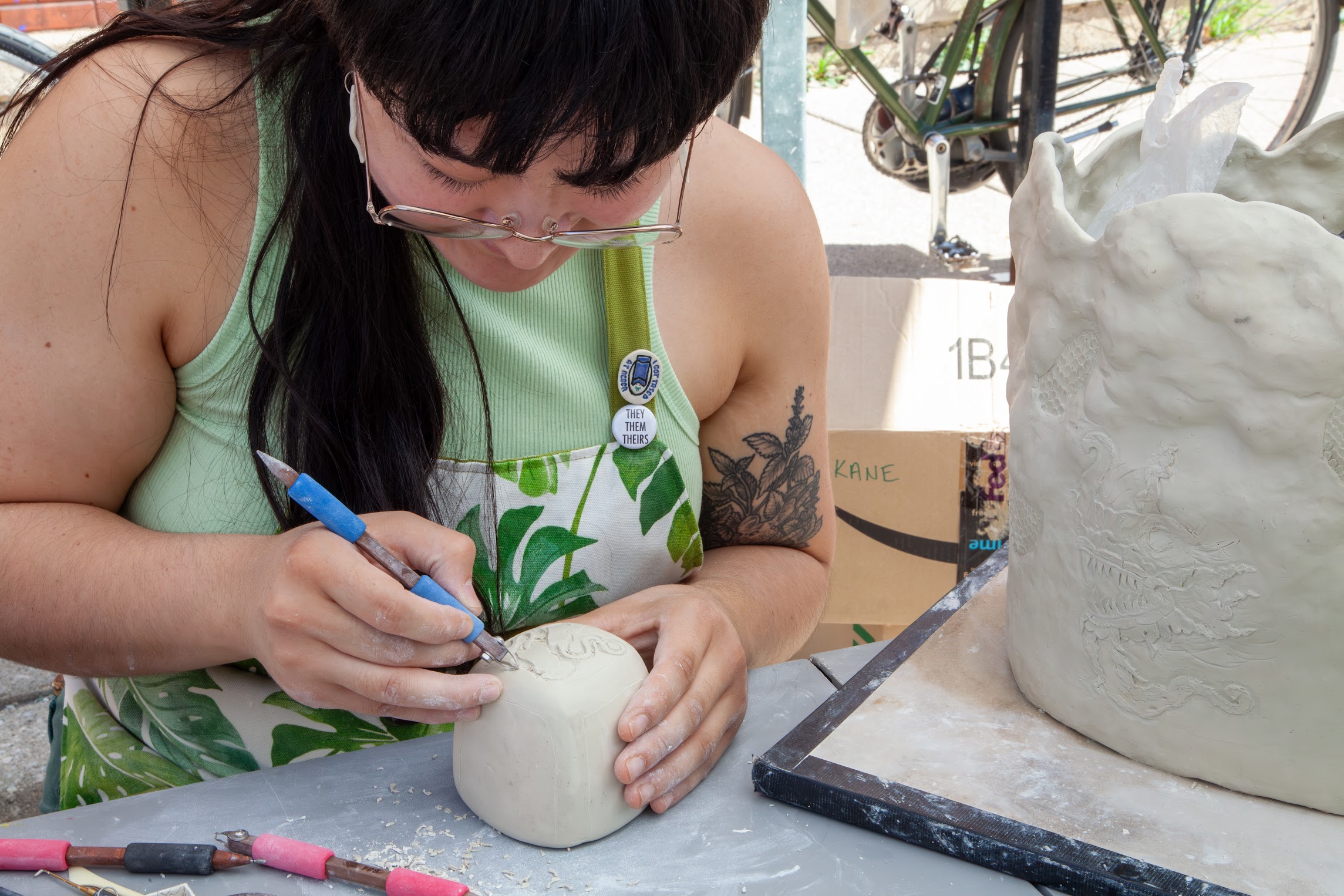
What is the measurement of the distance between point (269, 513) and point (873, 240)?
4394 mm

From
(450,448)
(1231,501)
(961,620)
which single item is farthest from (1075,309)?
(450,448)

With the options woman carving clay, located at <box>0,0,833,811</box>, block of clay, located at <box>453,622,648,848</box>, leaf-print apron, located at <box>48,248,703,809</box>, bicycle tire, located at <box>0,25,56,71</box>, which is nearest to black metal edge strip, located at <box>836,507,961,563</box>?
woman carving clay, located at <box>0,0,833,811</box>

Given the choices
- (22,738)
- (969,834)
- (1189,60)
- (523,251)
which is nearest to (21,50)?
(22,738)

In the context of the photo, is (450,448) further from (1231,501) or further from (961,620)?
(1231,501)

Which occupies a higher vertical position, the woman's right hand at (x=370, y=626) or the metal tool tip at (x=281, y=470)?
the metal tool tip at (x=281, y=470)

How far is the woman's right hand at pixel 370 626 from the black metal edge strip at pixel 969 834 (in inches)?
12.6

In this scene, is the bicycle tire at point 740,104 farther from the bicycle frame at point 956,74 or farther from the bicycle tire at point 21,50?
the bicycle tire at point 21,50

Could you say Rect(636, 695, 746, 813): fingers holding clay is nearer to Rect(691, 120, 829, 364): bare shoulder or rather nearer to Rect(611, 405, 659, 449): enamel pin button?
Rect(611, 405, 659, 449): enamel pin button

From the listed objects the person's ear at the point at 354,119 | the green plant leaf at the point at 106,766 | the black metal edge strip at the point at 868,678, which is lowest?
the green plant leaf at the point at 106,766

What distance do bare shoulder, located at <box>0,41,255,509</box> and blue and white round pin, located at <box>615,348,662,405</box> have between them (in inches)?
18.2

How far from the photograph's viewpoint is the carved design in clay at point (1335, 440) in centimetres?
88

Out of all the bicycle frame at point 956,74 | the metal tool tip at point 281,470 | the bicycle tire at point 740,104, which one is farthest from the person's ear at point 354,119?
the bicycle frame at point 956,74

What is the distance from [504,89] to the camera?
801 mm

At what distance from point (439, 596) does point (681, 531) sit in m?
0.47
